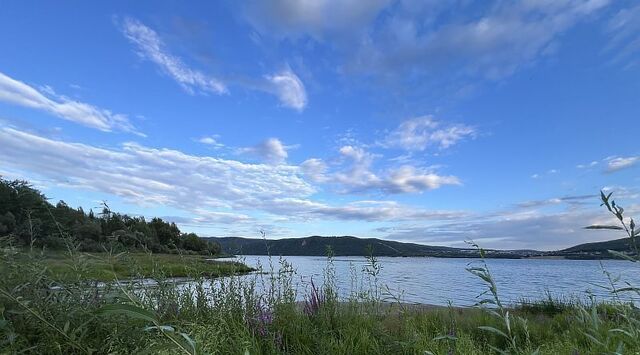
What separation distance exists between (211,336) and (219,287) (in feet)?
9.26

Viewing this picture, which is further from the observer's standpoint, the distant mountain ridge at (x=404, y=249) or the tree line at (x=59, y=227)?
the tree line at (x=59, y=227)

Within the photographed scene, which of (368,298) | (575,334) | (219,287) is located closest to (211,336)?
(219,287)

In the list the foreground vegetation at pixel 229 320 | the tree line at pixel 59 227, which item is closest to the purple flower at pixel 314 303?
the foreground vegetation at pixel 229 320

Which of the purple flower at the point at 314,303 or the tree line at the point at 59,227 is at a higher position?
the tree line at the point at 59,227

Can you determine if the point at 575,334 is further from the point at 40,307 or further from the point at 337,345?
the point at 40,307

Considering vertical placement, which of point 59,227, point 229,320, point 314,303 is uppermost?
point 59,227

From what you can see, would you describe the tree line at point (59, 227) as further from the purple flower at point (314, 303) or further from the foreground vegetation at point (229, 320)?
the purple flower at point (314, 303)

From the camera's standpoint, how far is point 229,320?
18.9 feet

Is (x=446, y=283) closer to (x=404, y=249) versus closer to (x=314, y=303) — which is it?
(x=314, y=303)

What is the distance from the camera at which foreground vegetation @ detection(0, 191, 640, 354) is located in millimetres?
1568

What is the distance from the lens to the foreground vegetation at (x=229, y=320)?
1.57 metres

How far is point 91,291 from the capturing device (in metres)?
2.99

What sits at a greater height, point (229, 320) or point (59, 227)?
point (59, 227)

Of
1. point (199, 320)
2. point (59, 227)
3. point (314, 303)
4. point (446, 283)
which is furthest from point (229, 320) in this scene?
point (446, 283)
